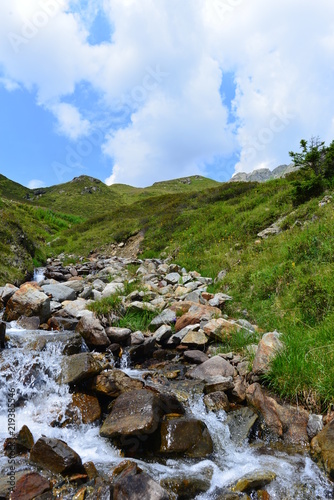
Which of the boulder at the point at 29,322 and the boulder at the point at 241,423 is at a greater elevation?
the boulder at the point at 29,322

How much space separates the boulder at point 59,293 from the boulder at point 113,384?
457 centimetres

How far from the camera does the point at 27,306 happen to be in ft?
23.0

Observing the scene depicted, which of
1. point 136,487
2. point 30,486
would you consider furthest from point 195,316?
point 30,486

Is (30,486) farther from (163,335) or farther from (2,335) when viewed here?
(163,335)

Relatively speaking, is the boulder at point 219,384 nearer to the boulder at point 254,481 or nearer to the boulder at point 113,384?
the boulder at point 113,384

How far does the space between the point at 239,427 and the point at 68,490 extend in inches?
84.8

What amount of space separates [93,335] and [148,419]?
2872 millimetres

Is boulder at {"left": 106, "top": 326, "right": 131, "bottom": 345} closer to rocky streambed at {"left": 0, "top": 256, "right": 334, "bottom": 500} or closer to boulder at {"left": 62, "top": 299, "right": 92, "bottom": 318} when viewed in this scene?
rocky streambed at {"left": 0, "top": 256, "right": 334, "bottom": 500}

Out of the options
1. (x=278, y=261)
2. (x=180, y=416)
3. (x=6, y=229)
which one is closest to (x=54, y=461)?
(x=180, y=416)

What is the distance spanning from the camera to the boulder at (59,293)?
346 inches

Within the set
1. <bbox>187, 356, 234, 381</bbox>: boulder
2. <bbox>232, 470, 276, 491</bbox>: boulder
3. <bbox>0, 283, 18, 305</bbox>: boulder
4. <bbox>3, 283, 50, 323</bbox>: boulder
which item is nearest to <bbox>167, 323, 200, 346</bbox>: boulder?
<bbox>187, 356, 234, 381</bbox>: boulder

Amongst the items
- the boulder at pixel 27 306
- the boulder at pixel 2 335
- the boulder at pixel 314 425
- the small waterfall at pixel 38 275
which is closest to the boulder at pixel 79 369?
the boulder at pixel 2 335

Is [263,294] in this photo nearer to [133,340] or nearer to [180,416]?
[133,340]

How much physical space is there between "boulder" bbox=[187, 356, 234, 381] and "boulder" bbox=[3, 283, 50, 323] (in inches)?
147
